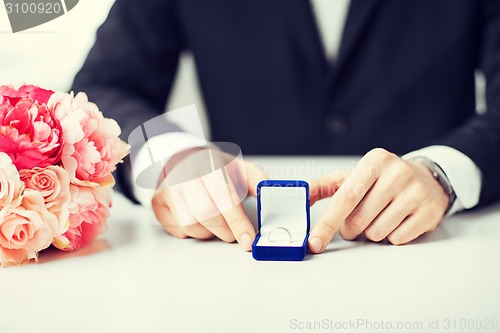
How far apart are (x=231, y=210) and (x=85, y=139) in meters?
0.22

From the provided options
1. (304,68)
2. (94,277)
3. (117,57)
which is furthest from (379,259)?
(117,57)

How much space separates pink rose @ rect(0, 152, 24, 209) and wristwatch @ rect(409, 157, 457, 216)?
23.4 inches

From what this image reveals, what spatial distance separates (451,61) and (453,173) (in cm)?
60

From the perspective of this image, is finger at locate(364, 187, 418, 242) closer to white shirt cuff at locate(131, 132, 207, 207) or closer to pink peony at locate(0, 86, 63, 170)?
white shirt cuff at locate(131, 132, 207, 207)

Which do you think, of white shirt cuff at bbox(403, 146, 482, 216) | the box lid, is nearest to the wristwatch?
white shirt cuff at bbox(403, 146, 482, 216)

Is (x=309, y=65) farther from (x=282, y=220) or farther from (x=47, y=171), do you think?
(x=47, y=171)

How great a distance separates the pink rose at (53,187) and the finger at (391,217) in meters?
0.42

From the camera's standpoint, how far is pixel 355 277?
793 mm

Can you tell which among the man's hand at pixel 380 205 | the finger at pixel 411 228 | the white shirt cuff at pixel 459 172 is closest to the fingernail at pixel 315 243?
the man's hand at pixel 380 205

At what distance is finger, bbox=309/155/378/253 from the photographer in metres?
0.87

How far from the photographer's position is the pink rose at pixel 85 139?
849 millimetres

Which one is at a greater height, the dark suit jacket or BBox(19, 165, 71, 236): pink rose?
BBox(19, 165, 71, 236): pink rose

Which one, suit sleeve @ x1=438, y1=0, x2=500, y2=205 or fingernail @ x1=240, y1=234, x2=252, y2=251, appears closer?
fingernail @ x1=240, y1=234, x2=252, y2=251

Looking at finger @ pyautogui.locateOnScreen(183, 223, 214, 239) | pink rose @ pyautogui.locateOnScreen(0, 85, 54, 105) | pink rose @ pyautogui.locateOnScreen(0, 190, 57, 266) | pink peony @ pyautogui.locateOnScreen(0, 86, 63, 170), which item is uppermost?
pink rose @ pyautogui.locateOnScreen(0, 85, 54, 105)
